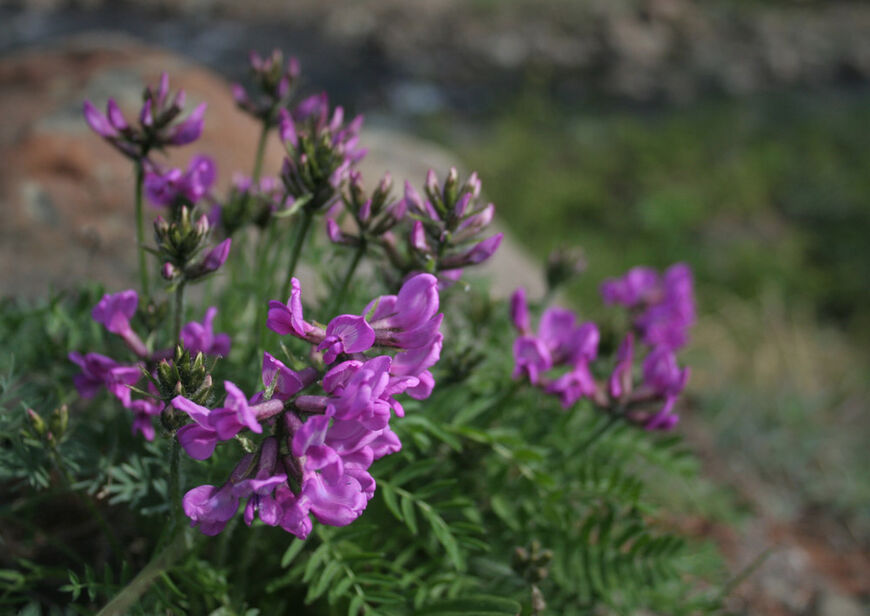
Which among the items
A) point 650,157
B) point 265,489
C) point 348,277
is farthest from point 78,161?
point 650,157

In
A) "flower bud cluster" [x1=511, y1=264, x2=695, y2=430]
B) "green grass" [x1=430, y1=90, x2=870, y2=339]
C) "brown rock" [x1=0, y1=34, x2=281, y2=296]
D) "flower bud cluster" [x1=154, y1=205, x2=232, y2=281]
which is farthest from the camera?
"green grass" [x1=430, y1=90, x2=870, y2=339]

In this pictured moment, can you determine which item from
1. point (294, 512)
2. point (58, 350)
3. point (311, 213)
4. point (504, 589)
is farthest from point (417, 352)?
point (58, 350)

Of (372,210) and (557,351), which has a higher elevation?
(372,210)

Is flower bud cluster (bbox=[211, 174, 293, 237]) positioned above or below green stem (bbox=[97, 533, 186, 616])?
above

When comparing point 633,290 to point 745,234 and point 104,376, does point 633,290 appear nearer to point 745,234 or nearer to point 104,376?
point 104,376

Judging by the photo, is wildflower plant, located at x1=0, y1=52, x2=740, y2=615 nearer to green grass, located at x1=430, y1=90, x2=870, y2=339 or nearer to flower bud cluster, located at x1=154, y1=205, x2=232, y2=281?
flower bud cluster, located at x1=154, y1=205, x2=232, y2=281

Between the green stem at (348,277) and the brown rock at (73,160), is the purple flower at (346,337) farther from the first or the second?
the brown rock at (73,160)

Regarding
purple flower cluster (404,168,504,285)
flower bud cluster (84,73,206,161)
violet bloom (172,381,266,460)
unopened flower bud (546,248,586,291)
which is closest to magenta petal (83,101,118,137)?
flower bud cluster (84,73,206,161)
